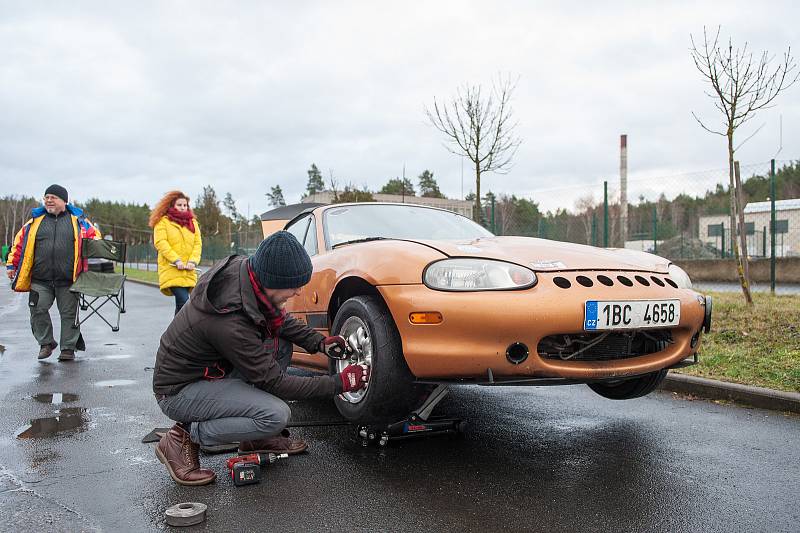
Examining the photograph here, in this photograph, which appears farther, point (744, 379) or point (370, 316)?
point (744, 379)

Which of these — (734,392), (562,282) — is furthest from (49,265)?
(734,392)

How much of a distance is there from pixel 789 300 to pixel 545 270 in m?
6.85

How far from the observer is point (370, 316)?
330cm

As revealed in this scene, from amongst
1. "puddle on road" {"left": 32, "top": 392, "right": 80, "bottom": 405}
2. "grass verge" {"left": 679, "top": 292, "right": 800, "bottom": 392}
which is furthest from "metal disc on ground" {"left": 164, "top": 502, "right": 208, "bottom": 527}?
"grass verge" {"left": 679, "top": 292, "right": 800, "bottom": 392}

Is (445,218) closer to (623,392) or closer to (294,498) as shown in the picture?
(623,392)

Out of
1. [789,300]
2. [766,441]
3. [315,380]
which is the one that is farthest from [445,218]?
[789,300]

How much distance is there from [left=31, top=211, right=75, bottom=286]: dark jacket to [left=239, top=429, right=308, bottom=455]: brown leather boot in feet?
14.2

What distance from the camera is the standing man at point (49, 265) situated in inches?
259

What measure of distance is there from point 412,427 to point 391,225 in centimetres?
150

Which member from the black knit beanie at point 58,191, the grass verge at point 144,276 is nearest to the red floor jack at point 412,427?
the black knit beanie at point 58,191

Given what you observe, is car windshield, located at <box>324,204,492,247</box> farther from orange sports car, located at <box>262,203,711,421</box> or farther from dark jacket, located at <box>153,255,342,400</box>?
dark jacket, located at <box>153,255,342,400</box>

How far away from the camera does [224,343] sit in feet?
9.63

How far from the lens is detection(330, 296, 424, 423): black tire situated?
10.5ft

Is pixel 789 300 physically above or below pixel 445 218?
below
